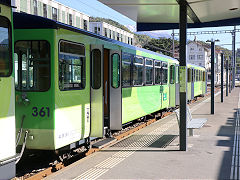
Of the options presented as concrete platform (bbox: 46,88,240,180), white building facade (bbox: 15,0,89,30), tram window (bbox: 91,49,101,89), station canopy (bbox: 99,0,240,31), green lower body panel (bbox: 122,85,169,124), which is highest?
white building facade (bbox: 15,0,89,30)

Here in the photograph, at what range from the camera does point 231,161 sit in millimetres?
7539

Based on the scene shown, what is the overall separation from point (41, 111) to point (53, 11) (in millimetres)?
50279

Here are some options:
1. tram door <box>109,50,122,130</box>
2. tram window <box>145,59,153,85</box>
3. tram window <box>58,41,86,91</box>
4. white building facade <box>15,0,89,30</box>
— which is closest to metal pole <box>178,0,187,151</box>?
tram door <box>109,50,122,130</box>

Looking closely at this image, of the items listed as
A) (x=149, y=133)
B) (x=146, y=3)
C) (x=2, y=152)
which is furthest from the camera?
(x=149, y=133)

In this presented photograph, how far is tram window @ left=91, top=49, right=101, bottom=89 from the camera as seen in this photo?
27.9 ft

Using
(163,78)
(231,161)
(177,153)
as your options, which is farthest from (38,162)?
(163,78)

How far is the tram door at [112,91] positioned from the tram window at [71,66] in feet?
6.00

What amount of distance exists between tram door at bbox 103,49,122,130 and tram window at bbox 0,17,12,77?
4245 mm

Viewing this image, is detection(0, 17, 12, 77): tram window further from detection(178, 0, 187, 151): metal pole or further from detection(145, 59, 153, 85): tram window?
detection(145, 59, 153, 85): tram window

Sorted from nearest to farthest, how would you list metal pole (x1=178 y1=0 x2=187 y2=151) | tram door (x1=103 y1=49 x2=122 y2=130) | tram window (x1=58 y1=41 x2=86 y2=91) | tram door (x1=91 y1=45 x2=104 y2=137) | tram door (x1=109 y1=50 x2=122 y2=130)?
tram window (x1=58 y1=41 x2=86 y2=91)
tram door (x1=91 y1=45 x2=104 y2=137)
metal pole (x1=178 y1=0 x2=187 y2=151)
tram door (x1=103 y1=49 x2=122 y2=130)
tram door (x1=109 y1=50 x2=122 y2=130)

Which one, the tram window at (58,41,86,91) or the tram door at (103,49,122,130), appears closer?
the tram window at (58,41,86,91)

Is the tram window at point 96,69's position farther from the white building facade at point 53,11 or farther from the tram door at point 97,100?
the white building facade at point 53,11

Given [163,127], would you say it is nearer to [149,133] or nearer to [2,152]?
[149,133]

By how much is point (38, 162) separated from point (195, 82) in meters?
20.3
